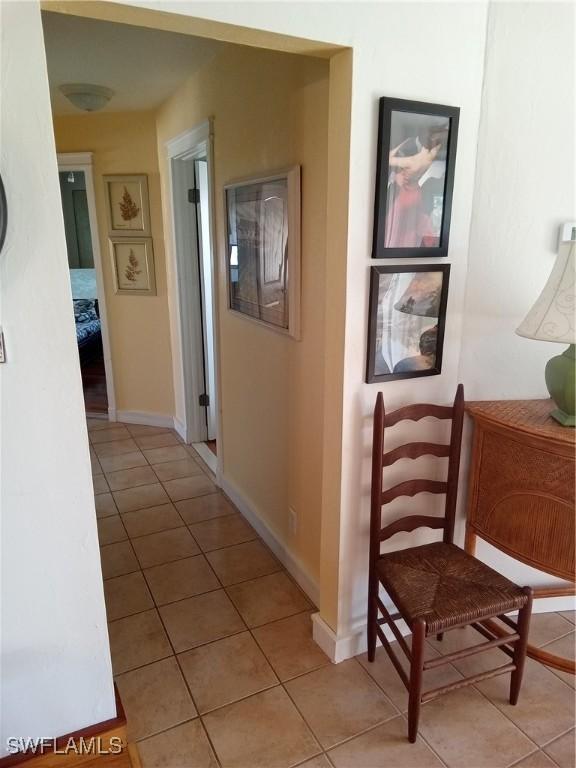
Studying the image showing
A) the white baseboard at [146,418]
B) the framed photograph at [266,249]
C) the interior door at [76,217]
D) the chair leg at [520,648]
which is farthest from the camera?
the interior door at [76,217]

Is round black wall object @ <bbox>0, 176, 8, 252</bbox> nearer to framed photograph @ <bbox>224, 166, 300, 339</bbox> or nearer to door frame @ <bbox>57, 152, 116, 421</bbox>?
framed photograph @ <bbox>224, 166, 300, 339</bbox>

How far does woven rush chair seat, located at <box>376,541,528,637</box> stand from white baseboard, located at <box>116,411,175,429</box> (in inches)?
111

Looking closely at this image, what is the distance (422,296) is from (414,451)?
1.76 ft

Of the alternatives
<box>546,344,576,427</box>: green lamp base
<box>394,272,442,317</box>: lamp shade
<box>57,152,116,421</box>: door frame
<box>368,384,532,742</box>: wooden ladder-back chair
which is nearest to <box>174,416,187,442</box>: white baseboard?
<box>57,152,116,421</box>: door frame

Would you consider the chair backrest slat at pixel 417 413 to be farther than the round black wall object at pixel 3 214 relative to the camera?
Yes

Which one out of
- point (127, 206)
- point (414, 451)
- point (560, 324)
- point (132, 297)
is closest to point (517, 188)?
point (560, 324)

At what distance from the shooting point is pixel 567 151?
73.1 inches

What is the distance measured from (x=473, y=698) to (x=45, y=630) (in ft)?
4.62

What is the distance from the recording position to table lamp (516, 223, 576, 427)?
5.23ft

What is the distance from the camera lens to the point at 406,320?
1793mm

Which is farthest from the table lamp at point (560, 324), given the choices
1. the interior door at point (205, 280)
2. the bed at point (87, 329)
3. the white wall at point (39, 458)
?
the bed at point (87, 329)

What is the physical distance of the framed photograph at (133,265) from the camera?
13.3 feet

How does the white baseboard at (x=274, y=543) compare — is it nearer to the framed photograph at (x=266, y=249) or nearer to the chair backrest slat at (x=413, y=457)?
the chair backrest slat at (x=413, y=457)

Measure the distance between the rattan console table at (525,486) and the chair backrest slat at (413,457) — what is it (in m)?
0.10
